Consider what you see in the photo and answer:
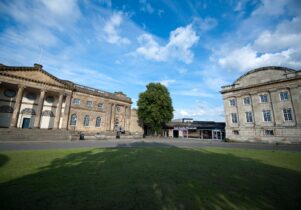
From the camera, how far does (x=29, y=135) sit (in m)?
18.8

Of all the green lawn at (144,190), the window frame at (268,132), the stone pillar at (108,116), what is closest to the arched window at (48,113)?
the stone pillar at (108,116)

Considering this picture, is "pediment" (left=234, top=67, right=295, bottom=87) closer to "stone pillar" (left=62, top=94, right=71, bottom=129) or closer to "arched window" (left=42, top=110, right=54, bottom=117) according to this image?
"stone pillar" (left=62, top=94, right=71, bottom=129)

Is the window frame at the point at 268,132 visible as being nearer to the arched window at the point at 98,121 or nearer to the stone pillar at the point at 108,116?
the stone pillar at the point at 108,116

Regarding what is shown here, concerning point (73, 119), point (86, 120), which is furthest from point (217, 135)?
point (73, 119)

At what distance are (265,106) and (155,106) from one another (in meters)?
21.6

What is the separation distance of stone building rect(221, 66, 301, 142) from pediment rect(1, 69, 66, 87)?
34.8m

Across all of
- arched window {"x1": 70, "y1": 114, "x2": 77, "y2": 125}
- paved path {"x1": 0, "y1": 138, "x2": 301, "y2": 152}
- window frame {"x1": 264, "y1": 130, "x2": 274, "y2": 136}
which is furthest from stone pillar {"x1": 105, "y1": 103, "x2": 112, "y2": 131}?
window frame {"x1": 264, "y1": 130, "x2": 274, "y2": 136}

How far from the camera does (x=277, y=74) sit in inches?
963

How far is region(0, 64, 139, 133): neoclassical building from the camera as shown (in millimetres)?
22359

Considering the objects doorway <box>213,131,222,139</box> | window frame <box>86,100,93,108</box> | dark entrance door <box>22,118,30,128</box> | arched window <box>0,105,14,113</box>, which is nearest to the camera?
arched window <box>0,105,14,113</box>

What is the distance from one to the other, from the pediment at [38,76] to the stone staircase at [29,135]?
9.24 m

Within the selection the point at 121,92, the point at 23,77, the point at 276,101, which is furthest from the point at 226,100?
the point at 23,77

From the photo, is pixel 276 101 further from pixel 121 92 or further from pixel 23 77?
pixel 23 77

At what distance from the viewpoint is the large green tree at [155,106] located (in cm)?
3369
